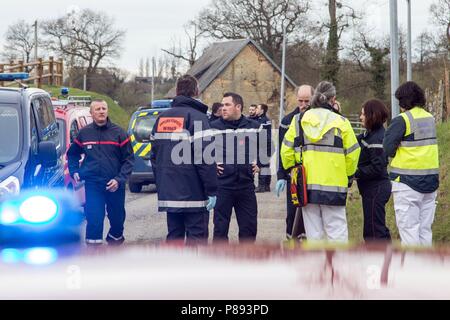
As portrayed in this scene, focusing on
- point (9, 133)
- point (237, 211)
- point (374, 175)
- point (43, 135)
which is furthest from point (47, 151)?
point (374, 175)

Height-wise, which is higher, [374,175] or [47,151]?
[47,151]

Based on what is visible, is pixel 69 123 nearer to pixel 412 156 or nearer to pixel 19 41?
pixel 412 156

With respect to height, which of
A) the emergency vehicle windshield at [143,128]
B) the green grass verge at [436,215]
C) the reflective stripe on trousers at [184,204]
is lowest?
the green grass verge at [436,215]

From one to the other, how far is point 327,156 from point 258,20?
60772 mm

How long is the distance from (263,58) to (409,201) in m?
59.3

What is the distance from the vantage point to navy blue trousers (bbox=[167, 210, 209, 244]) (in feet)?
25.2

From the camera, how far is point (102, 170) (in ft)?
30.5

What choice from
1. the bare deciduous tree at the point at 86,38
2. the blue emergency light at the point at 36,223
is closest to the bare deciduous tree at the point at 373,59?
the bare deciduous tree at the point at 86,38

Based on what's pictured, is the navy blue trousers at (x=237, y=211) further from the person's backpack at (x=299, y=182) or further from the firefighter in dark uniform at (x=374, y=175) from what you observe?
the person's backpack at (x=299, y=182)

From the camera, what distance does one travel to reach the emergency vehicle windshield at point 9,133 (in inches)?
333

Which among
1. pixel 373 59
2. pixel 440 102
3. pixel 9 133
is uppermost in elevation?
pixel 373 59

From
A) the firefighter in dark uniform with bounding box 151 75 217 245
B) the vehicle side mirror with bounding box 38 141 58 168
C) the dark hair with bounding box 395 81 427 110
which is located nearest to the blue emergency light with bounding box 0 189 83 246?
the firefighter in dark uniform with bounding box 151 75 217 245

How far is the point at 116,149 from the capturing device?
9492 mm

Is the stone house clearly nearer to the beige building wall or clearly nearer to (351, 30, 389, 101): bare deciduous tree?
the beige building wall
